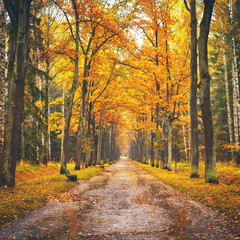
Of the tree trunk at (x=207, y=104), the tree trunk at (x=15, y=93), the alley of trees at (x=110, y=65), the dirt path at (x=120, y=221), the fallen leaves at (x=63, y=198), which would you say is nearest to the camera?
the dirt path at (x=120, y=221)

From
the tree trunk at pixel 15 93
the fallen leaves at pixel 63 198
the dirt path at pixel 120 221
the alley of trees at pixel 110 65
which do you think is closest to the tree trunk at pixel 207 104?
the alley of trees at pixel 110 65

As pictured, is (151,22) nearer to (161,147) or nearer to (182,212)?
(161,147)

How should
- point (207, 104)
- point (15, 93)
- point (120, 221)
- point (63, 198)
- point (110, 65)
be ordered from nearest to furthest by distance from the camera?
point (120, 221) < point (63, 198) < point (15, 93) < point (207, 104) < point (110, 65)

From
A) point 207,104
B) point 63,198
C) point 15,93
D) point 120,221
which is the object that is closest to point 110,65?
point 207,104

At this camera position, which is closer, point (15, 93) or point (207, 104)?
point (15, 93)

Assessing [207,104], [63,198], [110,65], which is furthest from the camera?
[110,65]

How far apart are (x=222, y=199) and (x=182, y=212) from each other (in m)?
1.66

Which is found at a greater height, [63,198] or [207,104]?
[207,104]

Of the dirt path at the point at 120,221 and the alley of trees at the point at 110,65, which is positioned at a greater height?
the alley of trees at the point at 110,65

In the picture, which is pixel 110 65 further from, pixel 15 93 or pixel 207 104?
pixel 15 93

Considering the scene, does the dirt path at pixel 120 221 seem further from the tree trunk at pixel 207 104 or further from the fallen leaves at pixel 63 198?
the tree trunk at pixel 207 104

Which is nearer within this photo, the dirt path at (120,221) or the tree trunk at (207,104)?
the dirt path at (120,221)

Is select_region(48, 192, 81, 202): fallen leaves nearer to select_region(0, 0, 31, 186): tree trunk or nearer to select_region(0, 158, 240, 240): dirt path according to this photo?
select_region(0, 158, 240, 240): dirt path

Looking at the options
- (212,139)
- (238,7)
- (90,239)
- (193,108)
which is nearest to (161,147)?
(193,108)
